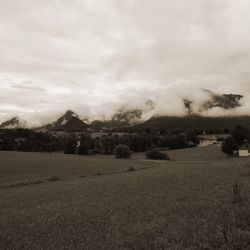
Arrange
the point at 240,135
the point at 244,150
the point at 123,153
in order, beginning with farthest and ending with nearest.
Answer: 1. the point at 240,135
2. the point at 244,150
3. the point at 123,153

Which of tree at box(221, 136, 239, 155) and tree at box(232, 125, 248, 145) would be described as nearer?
tree at box(221, 136, 239, 155)

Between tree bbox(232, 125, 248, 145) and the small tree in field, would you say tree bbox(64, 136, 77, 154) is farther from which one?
tree bbox(232, 125, 248, 145)

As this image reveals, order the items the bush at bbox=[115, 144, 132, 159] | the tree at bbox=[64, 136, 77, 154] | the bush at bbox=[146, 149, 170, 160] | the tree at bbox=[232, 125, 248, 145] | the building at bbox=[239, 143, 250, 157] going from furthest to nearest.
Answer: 1. the tree at bbox=[232, 125, 248, 145]
2. the tree at bbox=[64, 136, 77, 154]
3. the bush at bbox=[115, 144, 132, 159]
4. the bush at bbox=[146, 149, 170, 160]
5. the building at bbox=[239, 143, 250, 157]

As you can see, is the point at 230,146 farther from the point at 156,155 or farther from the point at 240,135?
the point at 156,155

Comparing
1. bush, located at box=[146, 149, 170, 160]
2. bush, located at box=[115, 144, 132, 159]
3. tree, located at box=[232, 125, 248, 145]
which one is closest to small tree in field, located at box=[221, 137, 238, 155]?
tree, located at box=[232, 125, 248, 145]

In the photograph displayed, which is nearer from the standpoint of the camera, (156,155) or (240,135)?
(156,155)

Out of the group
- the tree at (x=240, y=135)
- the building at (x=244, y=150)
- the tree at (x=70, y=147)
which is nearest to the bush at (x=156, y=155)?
the building at (x=244, y=150)

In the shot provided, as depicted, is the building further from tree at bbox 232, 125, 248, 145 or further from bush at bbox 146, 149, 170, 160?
bush at bbox 146, 149, 170, 160

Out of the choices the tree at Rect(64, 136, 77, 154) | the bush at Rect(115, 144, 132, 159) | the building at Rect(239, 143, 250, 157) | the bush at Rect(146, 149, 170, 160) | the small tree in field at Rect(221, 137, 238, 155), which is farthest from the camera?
the tree at Rect(64, 136, 77, 154)

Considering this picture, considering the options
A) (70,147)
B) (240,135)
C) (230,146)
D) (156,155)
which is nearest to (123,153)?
(156,155)

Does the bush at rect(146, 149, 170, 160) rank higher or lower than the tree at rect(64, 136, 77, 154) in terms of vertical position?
lower

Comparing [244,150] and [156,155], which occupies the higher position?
[244,150]

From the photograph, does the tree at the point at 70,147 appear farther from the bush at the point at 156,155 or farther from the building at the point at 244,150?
the building at the point at 244,150

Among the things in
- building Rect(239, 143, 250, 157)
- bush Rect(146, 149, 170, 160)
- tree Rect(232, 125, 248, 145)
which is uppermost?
tree Rect(232, 125, 248, 145)
